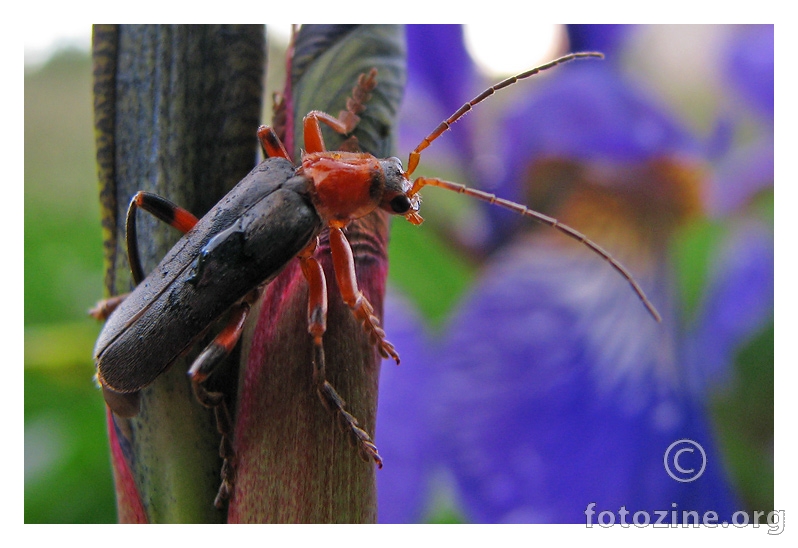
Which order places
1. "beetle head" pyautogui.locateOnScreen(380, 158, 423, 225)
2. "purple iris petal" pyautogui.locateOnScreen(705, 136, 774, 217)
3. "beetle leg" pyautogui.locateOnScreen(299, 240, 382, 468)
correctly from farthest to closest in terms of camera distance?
"purple iris petal" pyautogui.locateOnScreen(705, 136, 774, 217) < "beetle head" pyautogui.locateOnScreen(380, 158, 423, 225) < "beetle leg" pyautogui.locateOnScreen(299, 240, 382, 468)

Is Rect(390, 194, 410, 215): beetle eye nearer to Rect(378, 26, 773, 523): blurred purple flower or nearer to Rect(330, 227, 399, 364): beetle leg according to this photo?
Rect(330, 227, 399, 364): beetle leg

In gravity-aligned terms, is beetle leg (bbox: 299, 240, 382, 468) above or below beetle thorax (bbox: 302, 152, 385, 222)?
below

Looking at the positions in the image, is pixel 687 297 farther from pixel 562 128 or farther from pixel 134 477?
pixel 134 477

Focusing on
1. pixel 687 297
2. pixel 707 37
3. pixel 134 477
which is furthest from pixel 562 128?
pixel 134 477

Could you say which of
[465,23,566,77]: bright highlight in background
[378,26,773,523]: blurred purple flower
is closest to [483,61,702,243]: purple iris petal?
[378,26,773,523]: blurred purple flower

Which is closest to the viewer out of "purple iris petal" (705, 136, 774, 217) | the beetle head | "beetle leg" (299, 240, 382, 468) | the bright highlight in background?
"beetle leg" (299, 240, 382, 468)
